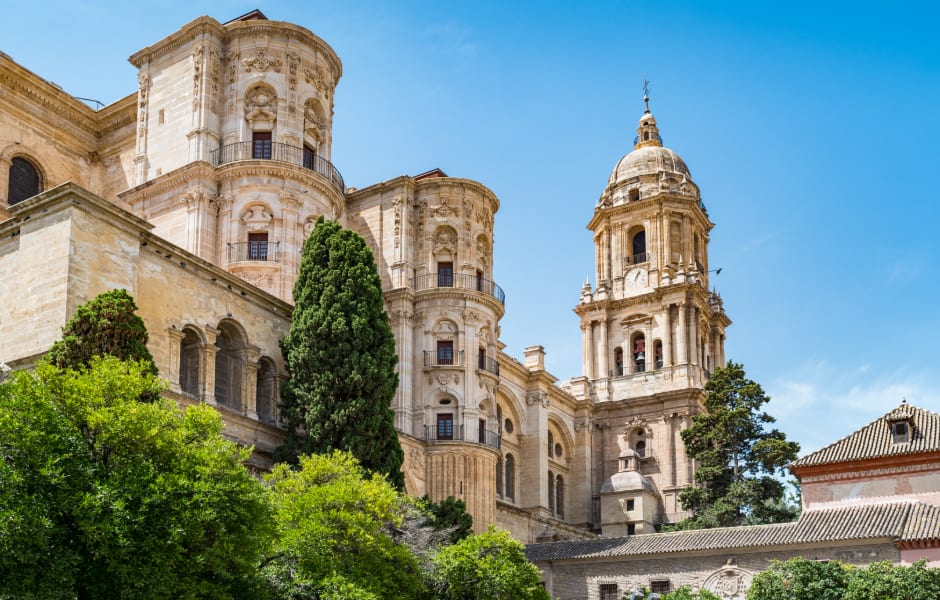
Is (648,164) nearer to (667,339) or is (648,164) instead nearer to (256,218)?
(667,339)

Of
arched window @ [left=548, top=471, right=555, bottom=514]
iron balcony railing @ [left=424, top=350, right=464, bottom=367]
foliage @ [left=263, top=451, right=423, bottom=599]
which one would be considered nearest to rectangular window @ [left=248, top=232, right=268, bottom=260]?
iron balcony railing @ [left=424, top=350, right=464, bottom=367]

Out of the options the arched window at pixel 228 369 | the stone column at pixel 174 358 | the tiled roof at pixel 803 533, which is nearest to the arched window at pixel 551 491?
the tiled roof at pixel 803 533

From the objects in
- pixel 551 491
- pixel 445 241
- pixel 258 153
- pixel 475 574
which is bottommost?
pixel 475 574

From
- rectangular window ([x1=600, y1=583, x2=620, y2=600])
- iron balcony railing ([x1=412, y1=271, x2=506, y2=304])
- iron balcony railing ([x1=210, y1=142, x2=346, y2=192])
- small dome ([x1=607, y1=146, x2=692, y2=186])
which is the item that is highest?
small dome ([x1=607, y1=146, x2=692, y2=186])

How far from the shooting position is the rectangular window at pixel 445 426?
3916 centimetres

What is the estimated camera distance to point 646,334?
58.8 metres

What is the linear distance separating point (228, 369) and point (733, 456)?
24.1 m

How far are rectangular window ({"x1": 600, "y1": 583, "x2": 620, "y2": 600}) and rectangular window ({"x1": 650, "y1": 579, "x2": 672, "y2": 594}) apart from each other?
1502mm

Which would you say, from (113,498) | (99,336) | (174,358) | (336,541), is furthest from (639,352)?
(113,498)

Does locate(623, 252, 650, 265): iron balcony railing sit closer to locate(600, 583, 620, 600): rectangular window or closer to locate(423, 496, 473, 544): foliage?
locate(600, 583, 620, 600): rectangular window

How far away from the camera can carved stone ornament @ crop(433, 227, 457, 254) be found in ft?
135

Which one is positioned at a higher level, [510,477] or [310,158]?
[310,158]

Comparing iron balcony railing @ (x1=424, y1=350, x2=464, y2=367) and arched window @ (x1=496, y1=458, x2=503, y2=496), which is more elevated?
iron balcony railing @ (x1=424, y1=350, x2=464, y2=367)

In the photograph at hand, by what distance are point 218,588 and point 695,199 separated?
4735 cm
